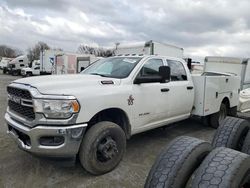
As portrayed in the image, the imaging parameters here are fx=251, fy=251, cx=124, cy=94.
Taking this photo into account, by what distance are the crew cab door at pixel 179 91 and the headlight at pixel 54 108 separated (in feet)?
7.75

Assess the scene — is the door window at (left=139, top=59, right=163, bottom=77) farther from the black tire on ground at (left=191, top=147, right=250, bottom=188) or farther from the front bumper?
the black tire on ground at (left=191, top=147, right=250, bottom=188)

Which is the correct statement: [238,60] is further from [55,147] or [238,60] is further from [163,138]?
[55,147]

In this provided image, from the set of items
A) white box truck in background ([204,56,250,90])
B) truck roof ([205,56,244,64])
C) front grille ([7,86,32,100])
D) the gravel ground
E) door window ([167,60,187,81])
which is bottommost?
the gravel ground

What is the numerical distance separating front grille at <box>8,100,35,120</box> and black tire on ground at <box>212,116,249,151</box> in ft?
8.09

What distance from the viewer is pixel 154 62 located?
4949 mm

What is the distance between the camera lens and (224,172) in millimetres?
1903

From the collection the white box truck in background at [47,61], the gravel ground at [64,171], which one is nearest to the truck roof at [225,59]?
the gravel ground at [64,171]

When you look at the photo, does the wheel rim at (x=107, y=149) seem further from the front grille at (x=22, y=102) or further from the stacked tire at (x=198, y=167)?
the stacked tire at (x=198, y=167)

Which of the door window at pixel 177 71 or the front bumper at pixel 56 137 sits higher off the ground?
→ the door window at pixel 177 71

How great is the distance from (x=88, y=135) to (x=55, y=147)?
47 cm

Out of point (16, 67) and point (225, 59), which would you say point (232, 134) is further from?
point (16, 67)

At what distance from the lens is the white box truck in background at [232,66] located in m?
12.2

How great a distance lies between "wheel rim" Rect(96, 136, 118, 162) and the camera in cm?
368

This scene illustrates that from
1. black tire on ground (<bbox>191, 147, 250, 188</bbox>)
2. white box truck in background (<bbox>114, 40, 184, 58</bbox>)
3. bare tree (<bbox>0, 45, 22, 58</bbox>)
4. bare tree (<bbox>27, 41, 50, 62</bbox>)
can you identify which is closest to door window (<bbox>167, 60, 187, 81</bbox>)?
black tire on ground (<bbox>191, 147, 250, 188</bbox>)
